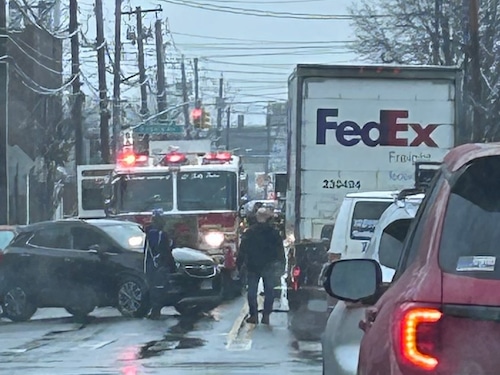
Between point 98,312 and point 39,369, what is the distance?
27.4ft

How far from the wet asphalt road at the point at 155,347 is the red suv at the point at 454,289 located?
313 inches

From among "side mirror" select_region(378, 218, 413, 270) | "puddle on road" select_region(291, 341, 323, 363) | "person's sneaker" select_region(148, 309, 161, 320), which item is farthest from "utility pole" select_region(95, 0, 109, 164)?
"side mirror" select_region(378, 218, 413, 270)

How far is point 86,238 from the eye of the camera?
19.6 metres

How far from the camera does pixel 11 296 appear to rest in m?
19.1

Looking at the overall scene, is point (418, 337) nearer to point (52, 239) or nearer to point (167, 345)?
point (167, 345)

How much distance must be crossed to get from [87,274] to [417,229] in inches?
592

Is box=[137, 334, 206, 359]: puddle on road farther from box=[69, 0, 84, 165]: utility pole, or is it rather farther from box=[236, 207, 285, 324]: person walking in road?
box=[69, 0, 84, 165]: utility pole

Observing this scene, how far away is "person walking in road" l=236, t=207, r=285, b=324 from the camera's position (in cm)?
1731

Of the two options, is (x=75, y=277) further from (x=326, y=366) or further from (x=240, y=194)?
(x=326, y=366)

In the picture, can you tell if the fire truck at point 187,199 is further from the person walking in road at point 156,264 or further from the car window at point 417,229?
the car window at point 417,229

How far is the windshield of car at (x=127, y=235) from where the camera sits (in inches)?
768

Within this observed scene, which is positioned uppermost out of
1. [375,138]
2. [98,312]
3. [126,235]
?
[375,138]

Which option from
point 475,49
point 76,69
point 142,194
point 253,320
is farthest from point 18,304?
point 76,69

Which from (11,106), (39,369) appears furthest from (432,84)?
(11,106)
